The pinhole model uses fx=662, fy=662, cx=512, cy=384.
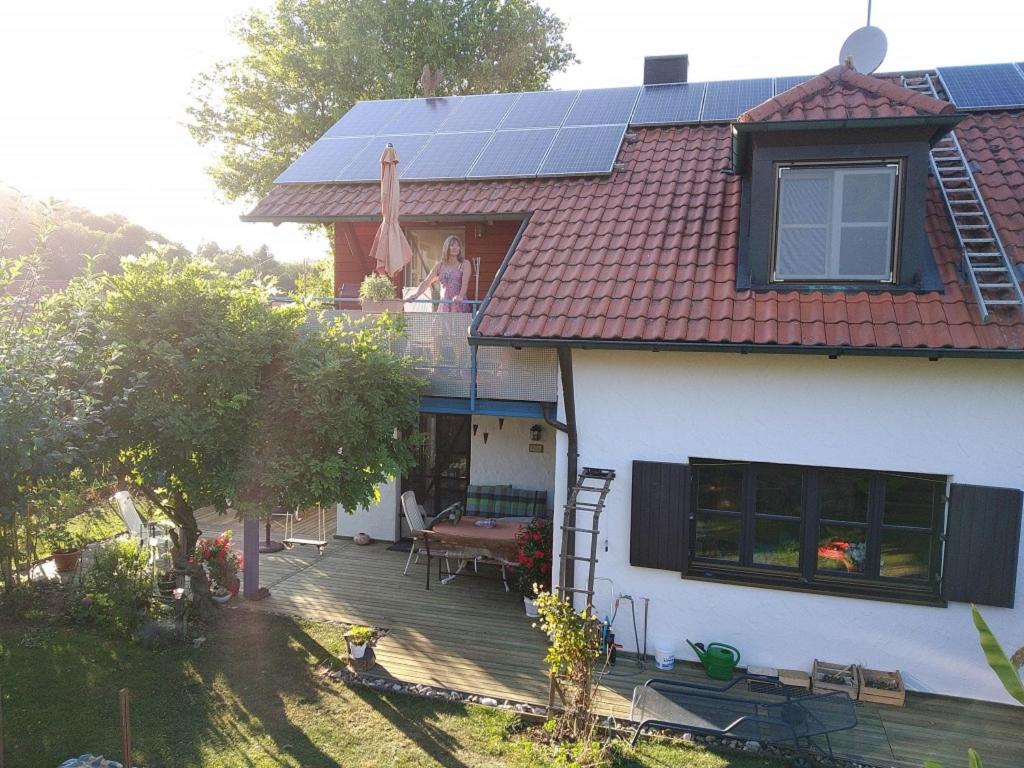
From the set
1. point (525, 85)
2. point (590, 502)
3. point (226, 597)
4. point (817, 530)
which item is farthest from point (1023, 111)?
point (525, 85)

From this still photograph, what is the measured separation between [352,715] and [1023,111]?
462 inches

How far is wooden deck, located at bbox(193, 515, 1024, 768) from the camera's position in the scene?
616 centimetres

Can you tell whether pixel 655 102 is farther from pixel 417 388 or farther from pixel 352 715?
pixel 352 715

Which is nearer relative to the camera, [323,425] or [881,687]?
[881,687]

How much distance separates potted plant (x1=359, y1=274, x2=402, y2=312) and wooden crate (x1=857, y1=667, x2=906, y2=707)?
714 centimetres

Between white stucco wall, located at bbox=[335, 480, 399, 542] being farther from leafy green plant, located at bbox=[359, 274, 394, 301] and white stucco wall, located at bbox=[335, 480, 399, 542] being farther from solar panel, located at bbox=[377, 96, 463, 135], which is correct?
solar panel, located at bbox=[377, 96, 463, 135]

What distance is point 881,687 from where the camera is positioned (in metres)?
6.86

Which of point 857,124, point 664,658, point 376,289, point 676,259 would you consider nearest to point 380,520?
point 376,289

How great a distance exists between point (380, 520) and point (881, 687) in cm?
786

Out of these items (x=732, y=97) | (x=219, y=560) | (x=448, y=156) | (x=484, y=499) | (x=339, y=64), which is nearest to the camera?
(x=219, y=560)

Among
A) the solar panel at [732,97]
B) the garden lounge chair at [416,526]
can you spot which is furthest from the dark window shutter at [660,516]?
the solar panel at [732,97]

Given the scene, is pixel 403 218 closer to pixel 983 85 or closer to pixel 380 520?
pixel 380 520

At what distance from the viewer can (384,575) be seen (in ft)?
33.3

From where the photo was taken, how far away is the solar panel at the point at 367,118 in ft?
42.8
